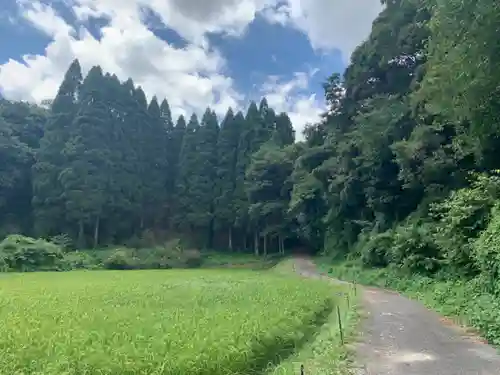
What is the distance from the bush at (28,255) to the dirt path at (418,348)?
2217 centimetres

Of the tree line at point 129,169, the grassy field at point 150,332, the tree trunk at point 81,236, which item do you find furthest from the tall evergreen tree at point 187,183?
the grassy field at point 150,332

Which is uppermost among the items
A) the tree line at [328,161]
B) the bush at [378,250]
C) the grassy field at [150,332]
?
the tree line at [328,161]

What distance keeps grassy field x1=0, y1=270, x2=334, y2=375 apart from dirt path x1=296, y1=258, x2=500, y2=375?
50.0 inches

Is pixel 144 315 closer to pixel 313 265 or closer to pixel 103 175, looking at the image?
pixel 313 265

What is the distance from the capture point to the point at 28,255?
2734 cm

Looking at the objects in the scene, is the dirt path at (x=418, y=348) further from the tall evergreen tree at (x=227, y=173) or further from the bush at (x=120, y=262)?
the tall evergreen tree at (x=227, y=173)

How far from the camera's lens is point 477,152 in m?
14.3

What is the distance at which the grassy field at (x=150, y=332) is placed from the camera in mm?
5531

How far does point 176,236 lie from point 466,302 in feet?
106

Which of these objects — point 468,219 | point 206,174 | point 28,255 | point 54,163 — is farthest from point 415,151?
point 54,163

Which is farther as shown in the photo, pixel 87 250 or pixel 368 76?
pixel 87 250

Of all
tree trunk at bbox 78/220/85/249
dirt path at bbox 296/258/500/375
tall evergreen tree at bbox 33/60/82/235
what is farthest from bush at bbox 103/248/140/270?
dirt path at bbox 296/258/500/375

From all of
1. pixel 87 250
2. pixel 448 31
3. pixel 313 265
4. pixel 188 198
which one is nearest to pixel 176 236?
pixel 188 198

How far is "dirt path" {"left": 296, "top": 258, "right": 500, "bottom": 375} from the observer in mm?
6277
